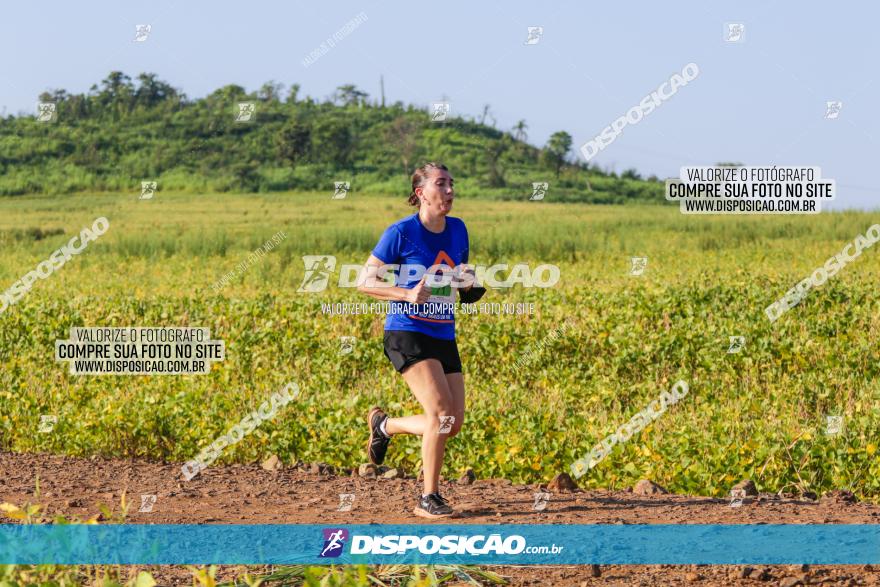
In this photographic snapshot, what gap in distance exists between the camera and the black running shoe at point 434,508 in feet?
21.0

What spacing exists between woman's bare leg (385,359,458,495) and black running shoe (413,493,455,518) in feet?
0.13

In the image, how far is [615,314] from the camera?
14.5m

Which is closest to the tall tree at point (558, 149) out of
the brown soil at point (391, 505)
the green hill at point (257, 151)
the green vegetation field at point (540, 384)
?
the green hill at point (257, 151)

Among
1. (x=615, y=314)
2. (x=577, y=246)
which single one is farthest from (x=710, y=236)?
(x=615, y=314)

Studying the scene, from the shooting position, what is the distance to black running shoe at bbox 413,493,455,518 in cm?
639

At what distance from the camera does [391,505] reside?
7012 mm

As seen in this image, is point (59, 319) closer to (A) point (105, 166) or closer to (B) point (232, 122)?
(A) point (105, 166)

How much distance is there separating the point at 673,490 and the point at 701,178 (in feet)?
45.6

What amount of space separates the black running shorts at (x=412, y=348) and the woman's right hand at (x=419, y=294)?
27cm

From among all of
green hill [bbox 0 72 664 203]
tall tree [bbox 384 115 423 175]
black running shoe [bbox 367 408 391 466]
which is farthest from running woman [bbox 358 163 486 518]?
tall tree [bbox 384 115 423 175]

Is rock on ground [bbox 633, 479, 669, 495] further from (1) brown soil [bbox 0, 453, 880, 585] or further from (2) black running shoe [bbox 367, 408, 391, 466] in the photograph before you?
(2) black running shoe [bbox 367, 408, 391, 466]

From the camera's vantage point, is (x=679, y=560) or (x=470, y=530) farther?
(x=470, y=530)

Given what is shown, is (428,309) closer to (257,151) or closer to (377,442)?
(377,442)

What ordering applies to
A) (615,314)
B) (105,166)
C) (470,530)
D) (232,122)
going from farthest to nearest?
(232,122)
(105,166)
(615,314)
(470,530)
